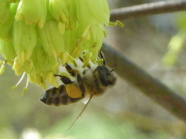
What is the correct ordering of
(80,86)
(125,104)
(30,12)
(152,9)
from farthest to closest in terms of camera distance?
(125,104) < (152,9) < (80,86) < (30,12)

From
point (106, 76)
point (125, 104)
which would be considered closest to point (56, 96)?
point (106, 76)

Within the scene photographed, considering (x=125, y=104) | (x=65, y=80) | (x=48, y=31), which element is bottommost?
(x=125, y=104)

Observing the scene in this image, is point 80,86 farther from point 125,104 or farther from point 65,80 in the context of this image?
point 125,104

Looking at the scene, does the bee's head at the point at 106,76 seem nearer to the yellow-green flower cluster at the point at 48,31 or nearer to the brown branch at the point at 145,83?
the brown branch at the point at 145,83

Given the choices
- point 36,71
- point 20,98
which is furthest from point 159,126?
point 36,71

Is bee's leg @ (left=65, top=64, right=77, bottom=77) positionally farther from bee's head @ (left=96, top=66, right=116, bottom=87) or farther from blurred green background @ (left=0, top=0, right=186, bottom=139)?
blurred green background @ (left=0, top=0, right=186, bottom=139)

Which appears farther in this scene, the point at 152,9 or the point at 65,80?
the point at 152,9
